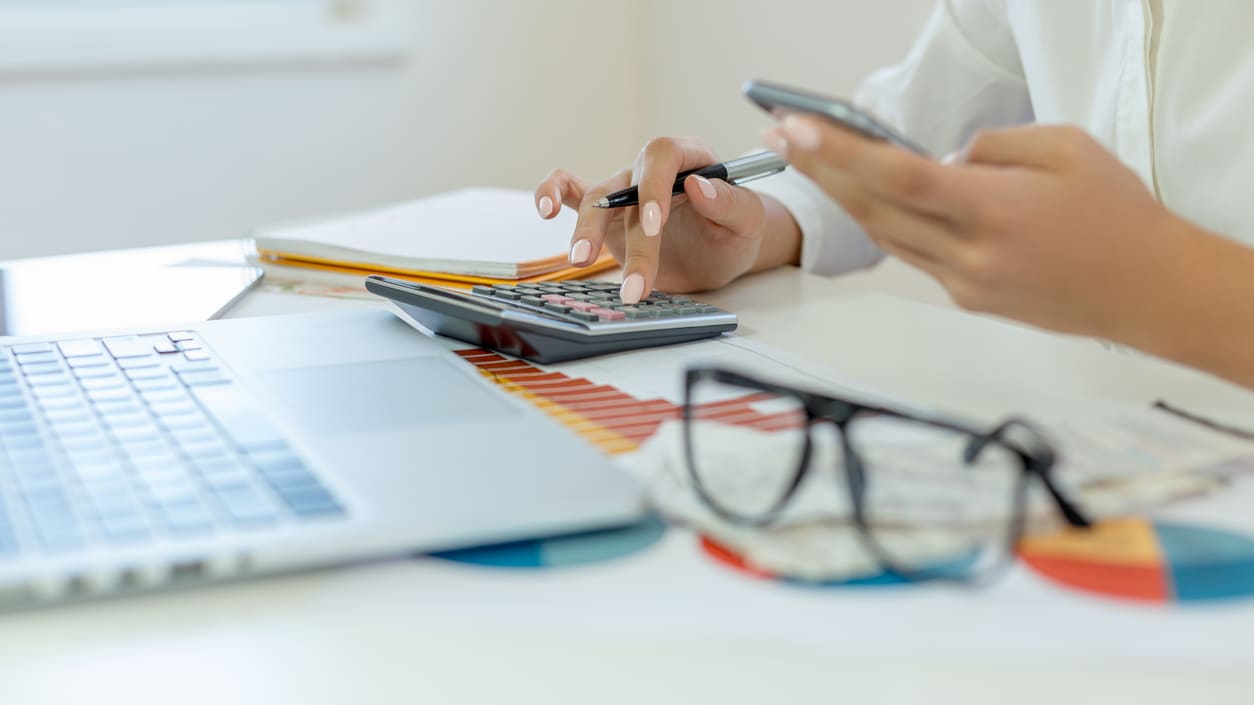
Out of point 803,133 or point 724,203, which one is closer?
point 803,133

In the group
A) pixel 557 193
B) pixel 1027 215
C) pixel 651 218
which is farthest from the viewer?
pixel 557 193

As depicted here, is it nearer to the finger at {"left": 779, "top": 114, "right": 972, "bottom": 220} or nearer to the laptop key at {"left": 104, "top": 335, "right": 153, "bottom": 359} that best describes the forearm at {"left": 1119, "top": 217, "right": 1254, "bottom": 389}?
the finger at {"left": 779, "top": 114, "right": 972, "bottom": 220}

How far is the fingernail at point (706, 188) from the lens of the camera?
81 cm

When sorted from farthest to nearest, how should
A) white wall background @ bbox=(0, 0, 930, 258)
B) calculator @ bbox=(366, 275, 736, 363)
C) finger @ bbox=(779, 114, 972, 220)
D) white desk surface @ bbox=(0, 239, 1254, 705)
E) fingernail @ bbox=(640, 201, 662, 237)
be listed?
white wall background @ bbox=(0, 0, 930, 258), fingernail @ bbox=(640, 201, 662, 237), calculator @ bbox=(366, 275, 736, 363), finger @ bbox=(779, 114, 972, 220), white desk surface @ bbox=(0, 239, 1254, 705)

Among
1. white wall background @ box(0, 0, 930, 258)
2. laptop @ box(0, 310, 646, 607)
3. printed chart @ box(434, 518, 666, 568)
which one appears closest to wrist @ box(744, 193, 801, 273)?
laptop @ box(0, 310, 646, 607)

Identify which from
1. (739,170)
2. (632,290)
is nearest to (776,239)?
(739,170)

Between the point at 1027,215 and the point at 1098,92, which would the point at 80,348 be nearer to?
the point at 1027,215

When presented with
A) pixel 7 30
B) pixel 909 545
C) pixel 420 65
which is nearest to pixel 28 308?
pixel 909 545

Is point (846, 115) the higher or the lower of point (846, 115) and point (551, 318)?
the higher

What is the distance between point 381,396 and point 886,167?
0.24m

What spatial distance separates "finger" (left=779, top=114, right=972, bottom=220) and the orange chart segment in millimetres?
109

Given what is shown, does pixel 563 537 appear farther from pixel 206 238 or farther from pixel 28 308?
pixel 206 238

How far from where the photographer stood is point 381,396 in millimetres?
554

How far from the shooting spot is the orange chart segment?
1.69 feet
